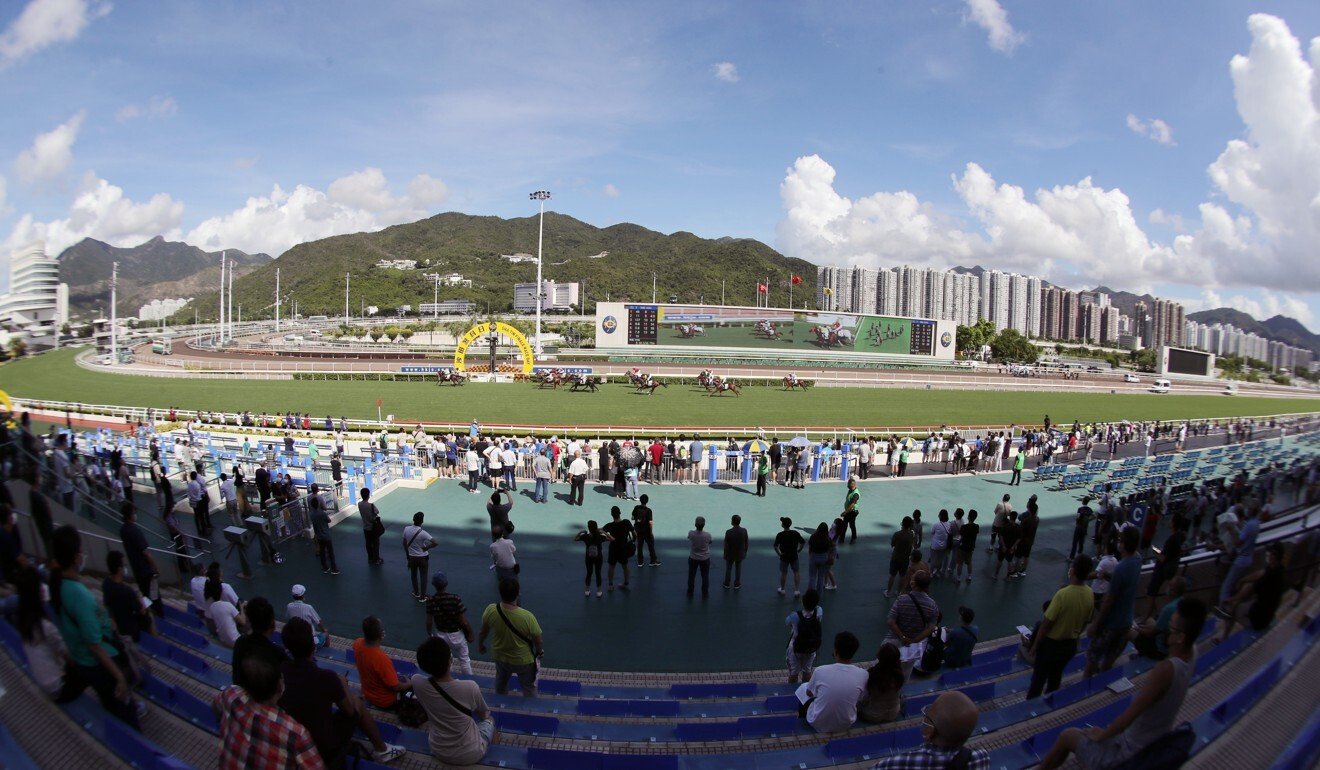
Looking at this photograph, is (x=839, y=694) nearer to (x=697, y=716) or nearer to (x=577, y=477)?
(x=697, y=716)

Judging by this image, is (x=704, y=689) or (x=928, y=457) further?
(x=928, y=457)

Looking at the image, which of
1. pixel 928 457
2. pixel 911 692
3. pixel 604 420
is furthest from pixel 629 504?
pixel 604 420

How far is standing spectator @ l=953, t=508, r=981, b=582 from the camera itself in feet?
28.1

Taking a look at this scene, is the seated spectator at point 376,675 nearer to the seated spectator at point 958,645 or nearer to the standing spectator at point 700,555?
the standing spectator at point 700,555

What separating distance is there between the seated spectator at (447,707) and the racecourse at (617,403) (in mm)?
20585

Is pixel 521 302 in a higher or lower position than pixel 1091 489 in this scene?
higher

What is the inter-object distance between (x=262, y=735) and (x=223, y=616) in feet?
12.6

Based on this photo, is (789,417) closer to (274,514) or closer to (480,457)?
(480,457)

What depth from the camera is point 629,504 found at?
12.7 metres

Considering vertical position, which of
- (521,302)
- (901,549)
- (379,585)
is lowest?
(379,585)

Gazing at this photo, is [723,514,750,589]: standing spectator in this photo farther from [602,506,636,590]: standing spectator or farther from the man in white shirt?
the man in white shirt

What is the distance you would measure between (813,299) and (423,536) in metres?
160

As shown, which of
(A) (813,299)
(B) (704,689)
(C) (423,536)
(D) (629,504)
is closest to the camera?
(B) (704,689)

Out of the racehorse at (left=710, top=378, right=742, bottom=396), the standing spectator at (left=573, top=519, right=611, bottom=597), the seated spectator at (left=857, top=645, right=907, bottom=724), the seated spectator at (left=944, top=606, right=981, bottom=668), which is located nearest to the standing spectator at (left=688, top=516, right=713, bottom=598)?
the standing spectator at (left=573, top=519, right=611, bottom=597)
